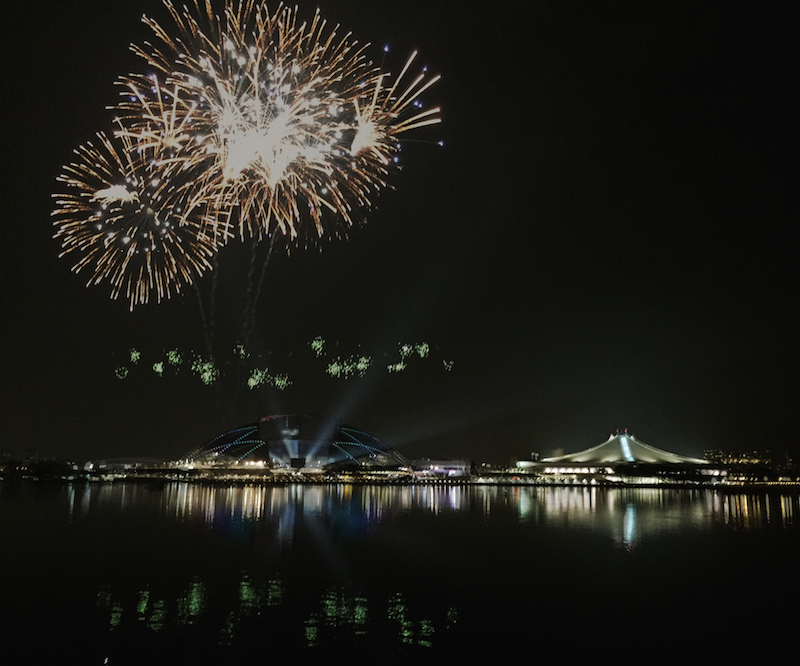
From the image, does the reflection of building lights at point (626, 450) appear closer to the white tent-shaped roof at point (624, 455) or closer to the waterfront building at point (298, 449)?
the white tent-shaped roof at point (624, 455)

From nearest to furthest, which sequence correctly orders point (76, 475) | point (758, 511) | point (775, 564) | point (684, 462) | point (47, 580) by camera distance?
point (47, 580), point (775, 564), point (758, 511), point (76, 475), point (684, 462)

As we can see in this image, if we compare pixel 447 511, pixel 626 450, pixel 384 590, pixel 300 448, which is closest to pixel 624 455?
pixel 626 450

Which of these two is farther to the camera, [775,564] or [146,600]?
[775,564]

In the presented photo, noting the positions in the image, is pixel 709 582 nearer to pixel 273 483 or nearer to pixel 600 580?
pixel 600 580

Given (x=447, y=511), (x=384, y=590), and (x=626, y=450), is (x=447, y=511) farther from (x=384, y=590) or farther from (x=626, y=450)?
(x=626, y=450)

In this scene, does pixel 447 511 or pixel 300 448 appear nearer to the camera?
pixel 447 511

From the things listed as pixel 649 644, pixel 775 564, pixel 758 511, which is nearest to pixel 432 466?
pixel 758 511
